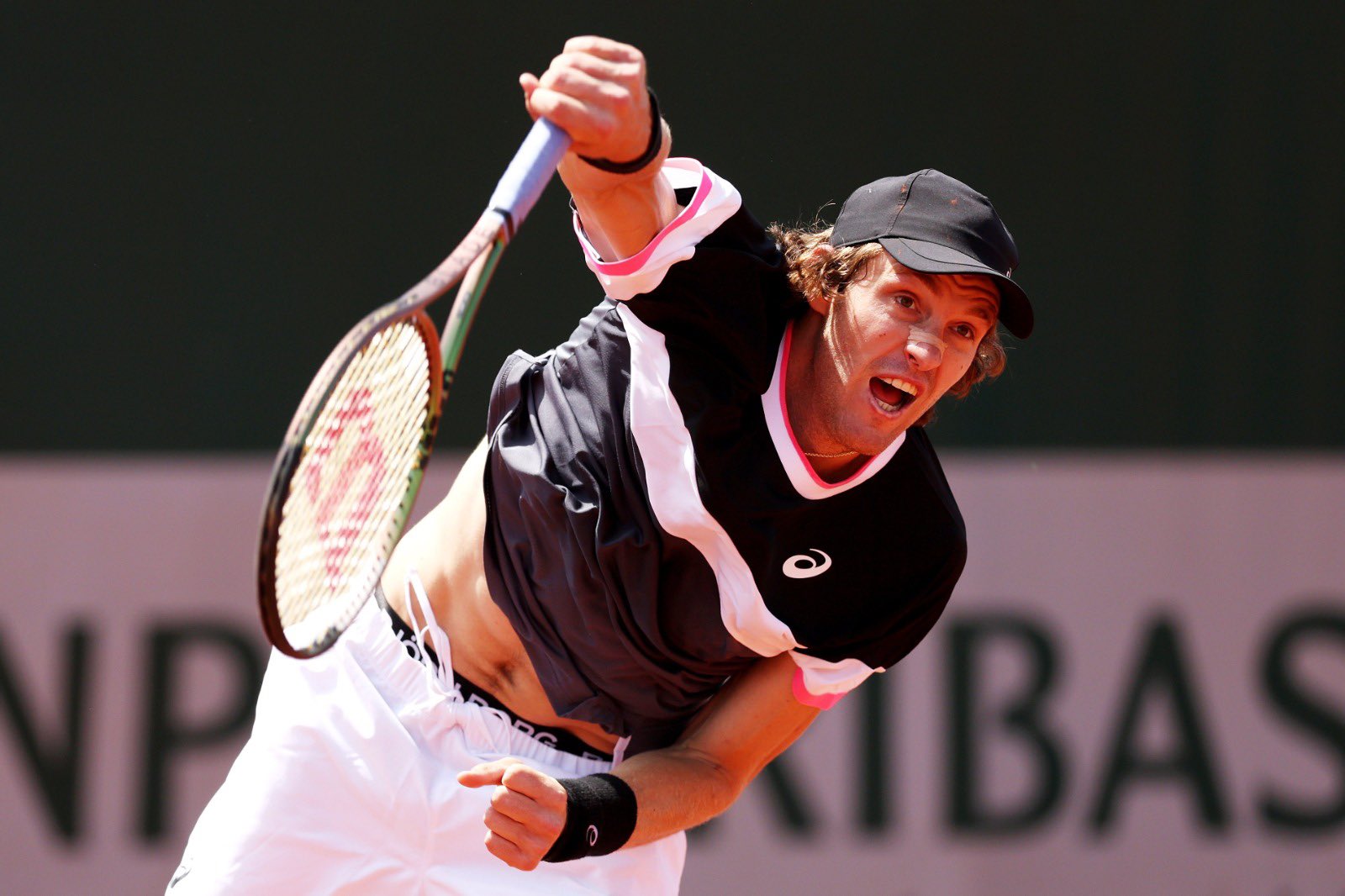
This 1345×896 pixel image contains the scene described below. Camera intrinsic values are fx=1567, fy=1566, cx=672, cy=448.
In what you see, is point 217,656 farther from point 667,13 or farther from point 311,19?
point 667,13

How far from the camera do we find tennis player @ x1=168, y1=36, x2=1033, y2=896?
1839 mm

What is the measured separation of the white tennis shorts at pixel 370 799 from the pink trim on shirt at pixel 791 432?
0.56 m

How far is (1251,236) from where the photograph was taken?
337cm

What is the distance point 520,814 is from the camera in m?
1.73

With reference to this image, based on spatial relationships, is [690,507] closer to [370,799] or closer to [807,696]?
[807,696]

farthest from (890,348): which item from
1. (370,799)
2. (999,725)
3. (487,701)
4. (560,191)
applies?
(999,725)

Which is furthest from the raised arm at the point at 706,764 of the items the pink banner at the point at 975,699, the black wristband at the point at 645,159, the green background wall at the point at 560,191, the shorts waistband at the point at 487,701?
the green background wall at the point at 560,191

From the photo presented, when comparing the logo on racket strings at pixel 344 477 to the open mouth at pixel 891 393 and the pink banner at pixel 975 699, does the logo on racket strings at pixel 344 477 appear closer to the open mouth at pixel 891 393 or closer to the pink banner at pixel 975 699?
the open mouth at pixel 891 393

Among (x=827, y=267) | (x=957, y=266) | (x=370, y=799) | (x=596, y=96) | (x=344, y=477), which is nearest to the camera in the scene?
(x=596, y=96)

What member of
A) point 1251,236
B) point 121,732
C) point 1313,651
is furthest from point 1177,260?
point 121,732

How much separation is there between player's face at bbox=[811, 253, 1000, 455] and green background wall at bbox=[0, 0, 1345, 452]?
1.47m

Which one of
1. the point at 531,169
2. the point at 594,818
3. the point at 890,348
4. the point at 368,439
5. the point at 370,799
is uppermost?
the point at 531,169

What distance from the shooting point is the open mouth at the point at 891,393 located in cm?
185

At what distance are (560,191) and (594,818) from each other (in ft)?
5.78
